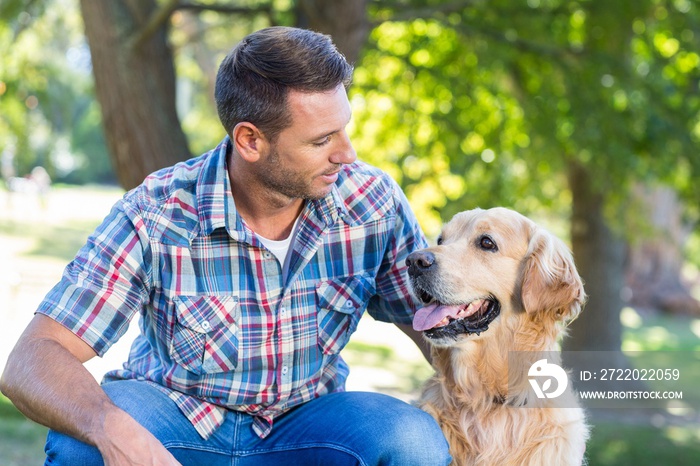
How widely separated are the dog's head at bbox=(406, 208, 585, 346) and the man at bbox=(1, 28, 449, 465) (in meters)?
0.30

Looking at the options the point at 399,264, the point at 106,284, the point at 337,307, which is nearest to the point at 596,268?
the point at 399,264

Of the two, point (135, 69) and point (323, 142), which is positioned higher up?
point (135, 69)

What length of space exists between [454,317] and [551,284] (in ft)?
1.25

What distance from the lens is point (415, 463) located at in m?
2.67

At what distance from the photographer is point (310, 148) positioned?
113 inches

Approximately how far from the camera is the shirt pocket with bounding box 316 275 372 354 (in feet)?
9.82

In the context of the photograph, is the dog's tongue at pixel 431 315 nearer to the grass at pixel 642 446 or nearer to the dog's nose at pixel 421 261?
the dog's nose at pixel 421 261

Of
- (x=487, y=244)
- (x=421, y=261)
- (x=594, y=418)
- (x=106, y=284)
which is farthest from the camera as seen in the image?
(x=594, y=418)

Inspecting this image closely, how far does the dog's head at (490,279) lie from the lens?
9.99 ft

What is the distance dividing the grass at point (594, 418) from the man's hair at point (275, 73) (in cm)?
164

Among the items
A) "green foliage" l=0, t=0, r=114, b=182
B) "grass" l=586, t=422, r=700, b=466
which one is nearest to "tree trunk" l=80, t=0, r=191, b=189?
"green foliage" l=0, t=0, r=114, b=182

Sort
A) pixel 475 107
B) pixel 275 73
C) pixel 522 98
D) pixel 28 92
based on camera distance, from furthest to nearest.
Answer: pixel 522 98, pixel 475 107, pixel 28 92, pixel 275 73

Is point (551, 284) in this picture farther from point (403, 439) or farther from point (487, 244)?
point (403, 439)

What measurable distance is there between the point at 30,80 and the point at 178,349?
4991 millimetres
